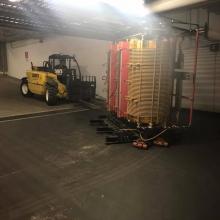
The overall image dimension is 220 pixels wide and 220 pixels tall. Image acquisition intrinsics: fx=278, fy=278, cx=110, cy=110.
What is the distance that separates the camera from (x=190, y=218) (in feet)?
11.5

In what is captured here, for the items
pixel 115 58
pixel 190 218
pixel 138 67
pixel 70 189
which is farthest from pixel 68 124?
pixel 190 218

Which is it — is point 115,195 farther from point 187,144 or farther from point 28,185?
point 187,144

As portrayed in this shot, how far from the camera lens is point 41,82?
12.0 metres

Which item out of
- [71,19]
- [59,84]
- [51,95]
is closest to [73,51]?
[59,84]

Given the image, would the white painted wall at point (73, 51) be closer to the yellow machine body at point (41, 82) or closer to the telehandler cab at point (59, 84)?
the telehandler cab at point (59, 84)

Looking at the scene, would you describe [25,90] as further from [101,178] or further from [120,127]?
[101,178]

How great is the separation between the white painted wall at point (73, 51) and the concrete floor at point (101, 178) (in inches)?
265

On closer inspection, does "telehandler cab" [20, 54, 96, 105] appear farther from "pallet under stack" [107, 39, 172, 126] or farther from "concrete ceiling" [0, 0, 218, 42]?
"pallet under stack" [107, 39, 172, 126]

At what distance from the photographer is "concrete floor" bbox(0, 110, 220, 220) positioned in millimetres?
3645

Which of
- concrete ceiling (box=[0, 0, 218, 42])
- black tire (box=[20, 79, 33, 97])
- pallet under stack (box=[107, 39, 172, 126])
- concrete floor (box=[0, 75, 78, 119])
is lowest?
concrete floor (box=[0, 75, 78, 119])

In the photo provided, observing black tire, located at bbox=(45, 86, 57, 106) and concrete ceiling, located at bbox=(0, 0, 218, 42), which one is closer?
concrete ceiling, located at bbox=(0, 0, 218, 42)

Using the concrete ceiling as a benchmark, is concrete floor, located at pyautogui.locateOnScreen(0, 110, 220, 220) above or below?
below

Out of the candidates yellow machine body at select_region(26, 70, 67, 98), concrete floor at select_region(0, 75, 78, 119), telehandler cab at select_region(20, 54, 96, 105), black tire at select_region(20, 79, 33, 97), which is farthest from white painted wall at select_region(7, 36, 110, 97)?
black tire at select_region(20, 79, 33, 97)

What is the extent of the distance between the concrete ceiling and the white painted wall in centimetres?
235
